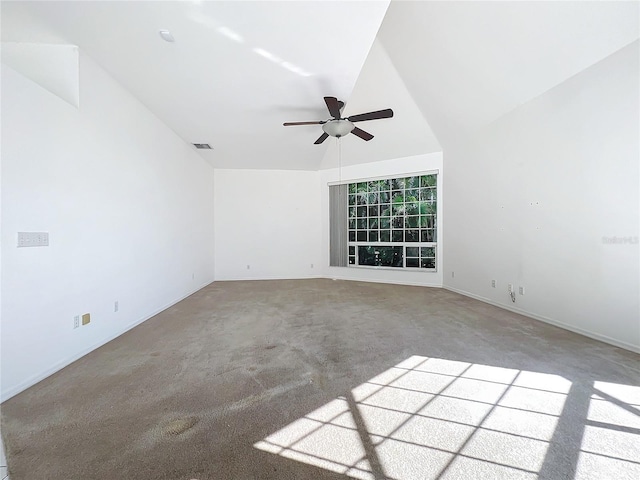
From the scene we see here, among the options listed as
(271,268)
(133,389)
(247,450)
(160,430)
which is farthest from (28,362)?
(271,268)

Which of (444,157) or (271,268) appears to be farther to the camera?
(271,268)

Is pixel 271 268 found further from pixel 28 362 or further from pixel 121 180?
pixel 28 362

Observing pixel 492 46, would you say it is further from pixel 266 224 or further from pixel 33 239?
pixel 266 224

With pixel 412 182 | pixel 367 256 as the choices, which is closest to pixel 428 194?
pixel 412 182

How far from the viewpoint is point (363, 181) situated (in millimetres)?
6848

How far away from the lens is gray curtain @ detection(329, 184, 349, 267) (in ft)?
23.4

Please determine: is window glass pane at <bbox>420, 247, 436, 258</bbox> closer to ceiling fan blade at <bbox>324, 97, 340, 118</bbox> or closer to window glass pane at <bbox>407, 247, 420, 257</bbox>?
window glass pane at <bbox>407, 247, 420, 257</bbox>

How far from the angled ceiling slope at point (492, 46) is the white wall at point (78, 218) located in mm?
3707

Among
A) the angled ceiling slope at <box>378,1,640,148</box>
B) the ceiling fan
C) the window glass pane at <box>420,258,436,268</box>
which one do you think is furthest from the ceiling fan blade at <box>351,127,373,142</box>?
the window glass pane at <box>420,258,436,268</box>

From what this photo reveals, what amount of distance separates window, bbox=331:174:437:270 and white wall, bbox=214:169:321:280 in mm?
775

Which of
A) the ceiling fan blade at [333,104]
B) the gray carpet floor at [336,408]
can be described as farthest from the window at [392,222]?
the ceiling fan blade at [333,104]

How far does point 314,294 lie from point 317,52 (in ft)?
Result: 12.6

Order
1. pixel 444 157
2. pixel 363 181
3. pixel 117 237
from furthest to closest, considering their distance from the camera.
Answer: pixel 363 181 < pixel 444 157 < pixel 117 237

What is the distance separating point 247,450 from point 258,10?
3.01 m
